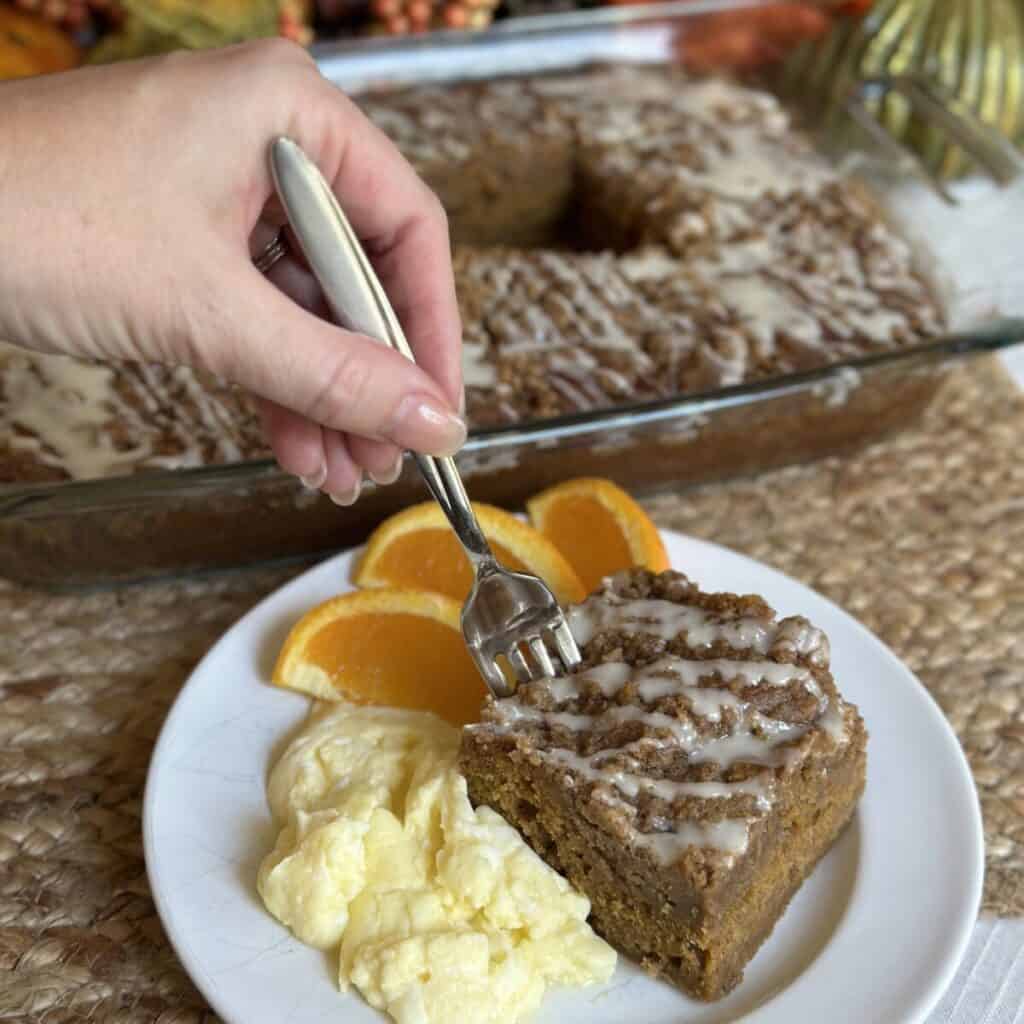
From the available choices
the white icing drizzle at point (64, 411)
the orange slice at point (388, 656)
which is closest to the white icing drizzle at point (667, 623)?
the orange slice at point (388, 656)

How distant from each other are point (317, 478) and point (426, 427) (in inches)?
14.0

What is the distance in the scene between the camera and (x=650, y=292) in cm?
215

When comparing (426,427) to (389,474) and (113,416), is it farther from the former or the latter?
(113,416)

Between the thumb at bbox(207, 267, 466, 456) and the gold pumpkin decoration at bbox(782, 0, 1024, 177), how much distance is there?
186cm

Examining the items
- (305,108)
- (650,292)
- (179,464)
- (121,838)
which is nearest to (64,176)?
(305,108)

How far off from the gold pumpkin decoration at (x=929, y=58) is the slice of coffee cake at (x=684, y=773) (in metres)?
1.74

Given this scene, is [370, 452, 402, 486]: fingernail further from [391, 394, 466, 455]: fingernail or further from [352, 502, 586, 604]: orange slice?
[391, 394, 466, 455]: fingernail

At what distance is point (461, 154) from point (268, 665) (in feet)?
4.29

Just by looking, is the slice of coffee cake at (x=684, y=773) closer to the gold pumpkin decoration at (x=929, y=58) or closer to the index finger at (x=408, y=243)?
the index finger at (x=408, y=243)

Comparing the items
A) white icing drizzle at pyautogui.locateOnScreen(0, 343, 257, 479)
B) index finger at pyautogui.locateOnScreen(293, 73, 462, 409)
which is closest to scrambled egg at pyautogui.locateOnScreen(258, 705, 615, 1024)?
index finger at pyautogui.locateOnScreen(293, 73, 462, 409)

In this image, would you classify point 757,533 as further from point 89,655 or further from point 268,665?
point 89,655

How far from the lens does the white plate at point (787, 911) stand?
125cm

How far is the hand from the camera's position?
3.82 ft

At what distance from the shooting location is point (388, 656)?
1.61 metres
